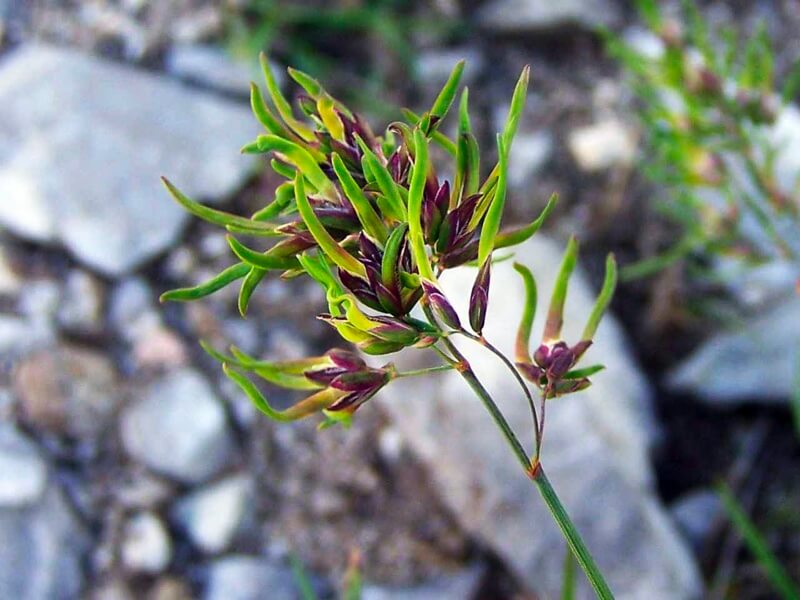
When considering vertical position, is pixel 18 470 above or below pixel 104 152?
below

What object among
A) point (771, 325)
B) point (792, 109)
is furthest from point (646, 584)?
point (792, 109)

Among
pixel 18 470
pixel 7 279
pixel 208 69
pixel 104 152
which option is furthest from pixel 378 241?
pixel 208 69

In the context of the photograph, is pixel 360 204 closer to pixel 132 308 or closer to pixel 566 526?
pixel 566 526

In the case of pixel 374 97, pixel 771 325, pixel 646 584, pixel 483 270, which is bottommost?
pixel 646 584

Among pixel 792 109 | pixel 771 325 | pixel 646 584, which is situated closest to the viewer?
pixel 646 584

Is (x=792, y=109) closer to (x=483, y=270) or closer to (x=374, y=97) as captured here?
(x=374, y=97)
